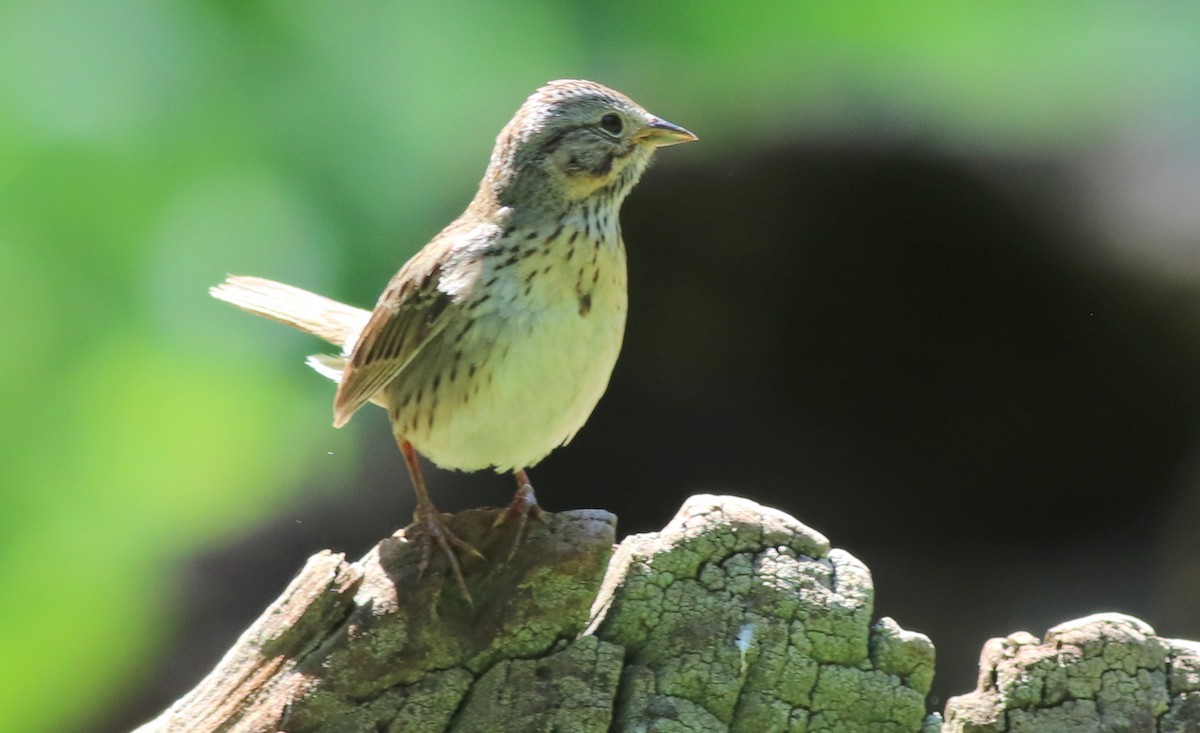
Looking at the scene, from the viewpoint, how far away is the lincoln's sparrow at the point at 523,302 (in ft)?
10.1

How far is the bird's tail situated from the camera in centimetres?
410

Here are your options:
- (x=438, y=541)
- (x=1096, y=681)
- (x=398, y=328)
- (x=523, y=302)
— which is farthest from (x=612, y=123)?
(x=1096, y=681)

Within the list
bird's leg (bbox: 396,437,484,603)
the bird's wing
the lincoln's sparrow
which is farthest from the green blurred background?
bird's leg (bbox: 396,437,484,603)

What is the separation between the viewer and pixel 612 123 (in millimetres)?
3285

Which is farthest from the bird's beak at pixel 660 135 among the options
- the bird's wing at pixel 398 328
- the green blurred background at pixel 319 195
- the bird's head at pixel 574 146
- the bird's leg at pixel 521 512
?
the green blurred background at pixel 319 195

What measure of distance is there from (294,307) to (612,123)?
1355mm

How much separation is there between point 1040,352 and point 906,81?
136 centimetres

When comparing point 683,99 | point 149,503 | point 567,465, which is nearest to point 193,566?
point 149,503

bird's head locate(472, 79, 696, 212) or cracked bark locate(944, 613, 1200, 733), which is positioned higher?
bird's head locate(472, 79, 696, 212)

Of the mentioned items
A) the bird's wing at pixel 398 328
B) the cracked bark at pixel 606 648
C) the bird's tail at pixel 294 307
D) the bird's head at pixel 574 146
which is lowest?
the cracked bark at pixel 606 648

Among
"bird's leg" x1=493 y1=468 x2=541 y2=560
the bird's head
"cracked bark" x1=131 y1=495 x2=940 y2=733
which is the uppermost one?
the bird's head

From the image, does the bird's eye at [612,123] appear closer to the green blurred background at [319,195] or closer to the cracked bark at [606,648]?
the cracked bark at [606,648]

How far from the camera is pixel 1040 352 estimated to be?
6.00 m

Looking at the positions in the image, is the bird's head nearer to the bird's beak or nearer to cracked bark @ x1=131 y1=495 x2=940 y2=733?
the bird's beak
